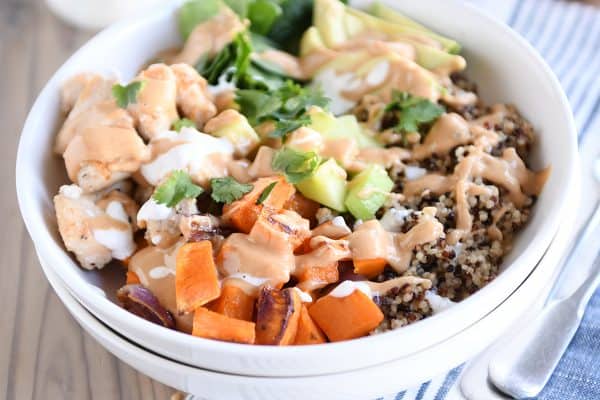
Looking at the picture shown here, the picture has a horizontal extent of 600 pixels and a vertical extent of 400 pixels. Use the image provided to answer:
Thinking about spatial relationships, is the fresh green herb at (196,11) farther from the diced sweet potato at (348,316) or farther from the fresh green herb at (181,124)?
the diced sweet potato at (348,316)

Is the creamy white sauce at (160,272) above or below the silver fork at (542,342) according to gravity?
above

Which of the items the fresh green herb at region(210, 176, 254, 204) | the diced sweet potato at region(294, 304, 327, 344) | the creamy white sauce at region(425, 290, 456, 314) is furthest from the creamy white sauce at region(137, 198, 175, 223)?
the creamy white sauce at region(425, 290, 456, 314)

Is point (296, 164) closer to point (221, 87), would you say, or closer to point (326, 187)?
point (326, 187)

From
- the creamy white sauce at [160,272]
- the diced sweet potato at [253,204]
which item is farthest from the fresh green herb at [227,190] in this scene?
the creamy white sauce at [160,272]

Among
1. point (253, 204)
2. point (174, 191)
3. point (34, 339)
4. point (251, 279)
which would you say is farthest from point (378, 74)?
point (34, 339)

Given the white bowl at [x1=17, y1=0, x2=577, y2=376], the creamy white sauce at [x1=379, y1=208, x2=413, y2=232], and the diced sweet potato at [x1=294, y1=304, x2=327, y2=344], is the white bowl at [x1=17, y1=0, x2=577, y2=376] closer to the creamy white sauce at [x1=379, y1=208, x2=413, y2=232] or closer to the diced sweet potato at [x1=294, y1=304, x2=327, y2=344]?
the diced sweet potato at [x1=294, y1=304, x2=327, y2=344]

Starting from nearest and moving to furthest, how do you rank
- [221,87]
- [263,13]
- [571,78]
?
[221,87], [263,13], [571,78]
